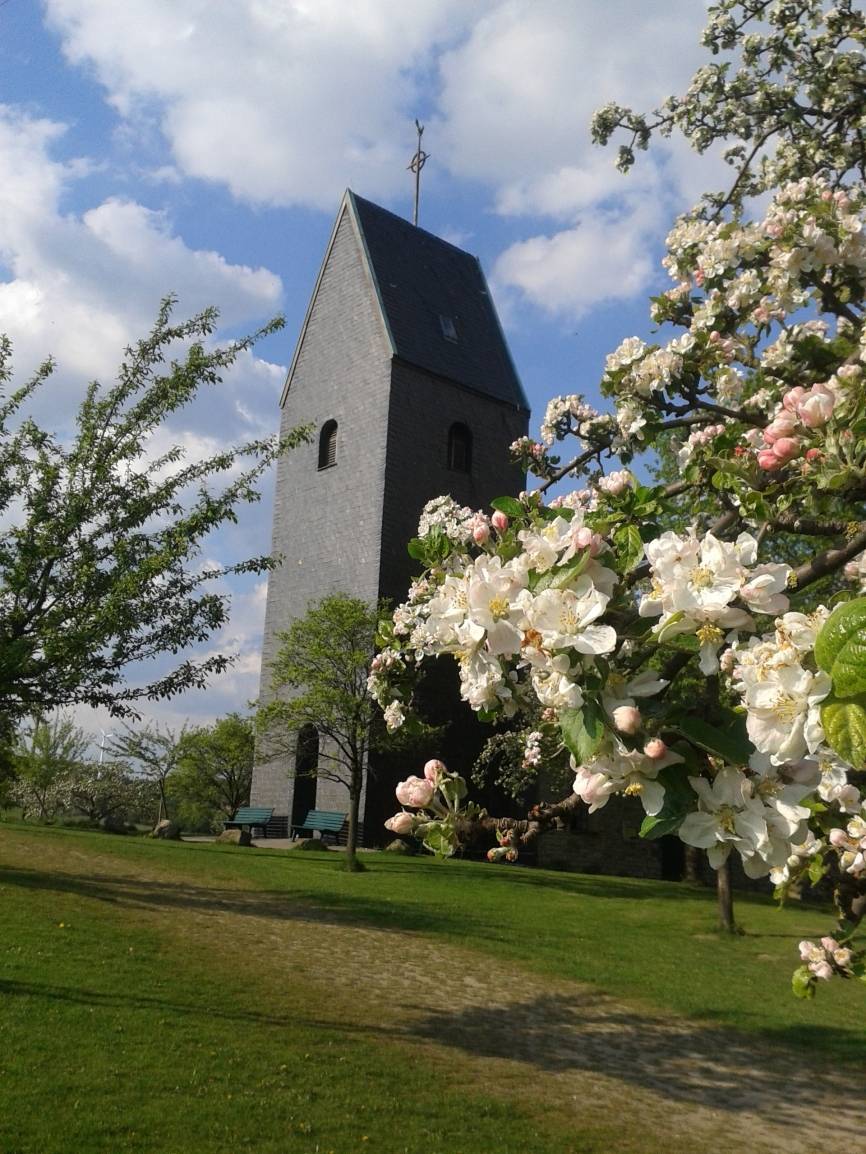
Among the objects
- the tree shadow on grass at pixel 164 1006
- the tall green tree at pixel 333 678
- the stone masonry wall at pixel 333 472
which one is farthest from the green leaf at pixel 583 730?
the stone masonry wall at pixel 333 472

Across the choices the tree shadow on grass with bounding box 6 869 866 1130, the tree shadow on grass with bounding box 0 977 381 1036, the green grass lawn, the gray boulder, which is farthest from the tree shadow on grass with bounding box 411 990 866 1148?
the gray boulder

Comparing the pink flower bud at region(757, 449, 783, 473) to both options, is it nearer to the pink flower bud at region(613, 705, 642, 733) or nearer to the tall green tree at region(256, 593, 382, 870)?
the pink flower bud at region(613, 705, 642, 733)

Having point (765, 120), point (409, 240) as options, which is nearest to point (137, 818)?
point (409, 240)

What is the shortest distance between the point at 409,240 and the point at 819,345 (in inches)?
1157

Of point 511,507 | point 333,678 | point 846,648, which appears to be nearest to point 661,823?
point 846,648

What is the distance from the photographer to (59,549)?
9656mm

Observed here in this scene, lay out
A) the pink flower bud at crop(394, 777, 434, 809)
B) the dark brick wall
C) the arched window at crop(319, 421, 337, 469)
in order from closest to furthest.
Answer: the pink flower bud at crop(394, 777, 434, 809) → the dark brick wall → the arched window at crop(319, 421, 337, 469)

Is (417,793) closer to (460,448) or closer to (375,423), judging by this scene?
(375,423)

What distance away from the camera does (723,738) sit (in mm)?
1785

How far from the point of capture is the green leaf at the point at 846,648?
1.31 metres

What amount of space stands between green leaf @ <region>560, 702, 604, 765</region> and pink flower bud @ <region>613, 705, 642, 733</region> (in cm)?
3

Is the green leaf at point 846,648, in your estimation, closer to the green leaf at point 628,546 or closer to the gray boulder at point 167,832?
the green leaf at point 628,546

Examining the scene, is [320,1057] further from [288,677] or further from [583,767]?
[288,677]

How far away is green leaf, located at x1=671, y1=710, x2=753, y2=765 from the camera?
1755 mm
